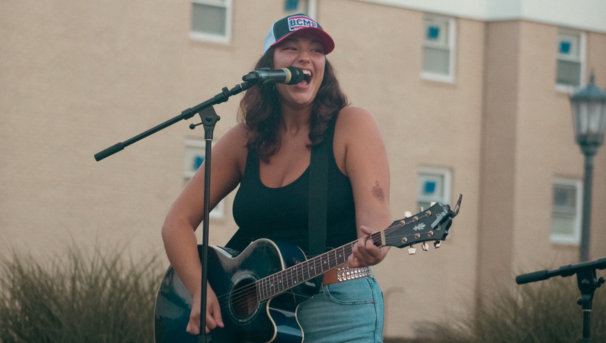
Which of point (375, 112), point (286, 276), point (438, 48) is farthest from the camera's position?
point (438, 48)

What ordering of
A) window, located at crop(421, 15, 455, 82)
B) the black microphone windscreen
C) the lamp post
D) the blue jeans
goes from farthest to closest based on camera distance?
window, located at crop(421, 15, 455, 82), the lamp post, the black microphone windscreen, the blue jeans

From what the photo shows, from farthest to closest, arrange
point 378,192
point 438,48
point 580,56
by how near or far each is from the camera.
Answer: point 580,56, point 438,48, point 378,192

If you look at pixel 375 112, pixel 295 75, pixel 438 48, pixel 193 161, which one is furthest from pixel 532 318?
pixel 438 48

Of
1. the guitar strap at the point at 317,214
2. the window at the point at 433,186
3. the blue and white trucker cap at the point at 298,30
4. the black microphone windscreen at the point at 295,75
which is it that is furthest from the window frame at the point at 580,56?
the guitar strap at the point at 317,214

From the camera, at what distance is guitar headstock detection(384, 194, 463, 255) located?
3104 mm

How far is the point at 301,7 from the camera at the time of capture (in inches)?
704

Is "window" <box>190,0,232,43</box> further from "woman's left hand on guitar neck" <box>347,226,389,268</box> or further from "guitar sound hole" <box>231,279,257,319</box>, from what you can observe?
"woman's left hand on guitar neck" <box>347,226,389,268</box>

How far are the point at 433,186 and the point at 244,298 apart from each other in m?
16.1

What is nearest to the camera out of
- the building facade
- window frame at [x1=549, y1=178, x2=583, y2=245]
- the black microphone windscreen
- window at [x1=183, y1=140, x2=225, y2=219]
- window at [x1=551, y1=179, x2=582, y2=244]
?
the black microphone windscreen

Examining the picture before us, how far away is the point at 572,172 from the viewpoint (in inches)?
798

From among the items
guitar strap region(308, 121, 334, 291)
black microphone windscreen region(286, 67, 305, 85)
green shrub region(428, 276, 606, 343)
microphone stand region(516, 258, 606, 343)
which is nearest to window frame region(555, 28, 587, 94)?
green shrub region(428, 276, 606, 343)

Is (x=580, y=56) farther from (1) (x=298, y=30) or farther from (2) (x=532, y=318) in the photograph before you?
(1) (x=298, y=30)

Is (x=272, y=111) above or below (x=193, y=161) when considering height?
below

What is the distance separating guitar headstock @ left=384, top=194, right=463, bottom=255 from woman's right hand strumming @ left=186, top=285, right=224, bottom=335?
0.96m
